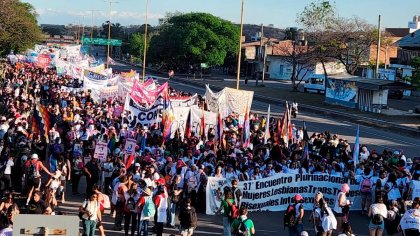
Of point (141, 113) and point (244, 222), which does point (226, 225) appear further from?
point (141, 113)

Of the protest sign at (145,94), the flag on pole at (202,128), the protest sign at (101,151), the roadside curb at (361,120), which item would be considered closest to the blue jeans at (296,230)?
the protest sign at (101,151)

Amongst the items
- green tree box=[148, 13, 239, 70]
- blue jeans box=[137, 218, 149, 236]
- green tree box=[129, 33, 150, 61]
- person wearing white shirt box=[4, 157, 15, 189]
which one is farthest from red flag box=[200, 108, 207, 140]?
green tree box=[129, 33, 150, 61]

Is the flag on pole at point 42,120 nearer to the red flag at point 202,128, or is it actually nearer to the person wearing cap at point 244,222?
the red flag at point 202,128

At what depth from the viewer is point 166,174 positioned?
624 inches

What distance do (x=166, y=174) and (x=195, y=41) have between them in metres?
68.1

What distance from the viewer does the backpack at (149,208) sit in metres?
12.6

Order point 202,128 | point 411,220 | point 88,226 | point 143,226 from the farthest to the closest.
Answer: point 202,128 < point 143,226 < point 411,220 < point 88,226

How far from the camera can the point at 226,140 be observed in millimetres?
21562

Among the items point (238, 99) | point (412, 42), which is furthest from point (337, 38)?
point (238, 99)

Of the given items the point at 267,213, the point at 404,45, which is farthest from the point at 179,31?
the point at 267,213

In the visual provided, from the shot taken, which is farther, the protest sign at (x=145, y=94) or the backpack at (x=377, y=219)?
the protest sign at (x=145, y=94)

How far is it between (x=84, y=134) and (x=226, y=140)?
4.56 meters

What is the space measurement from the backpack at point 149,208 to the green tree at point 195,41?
230ft

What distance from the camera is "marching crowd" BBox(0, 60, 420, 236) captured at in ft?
40.0
